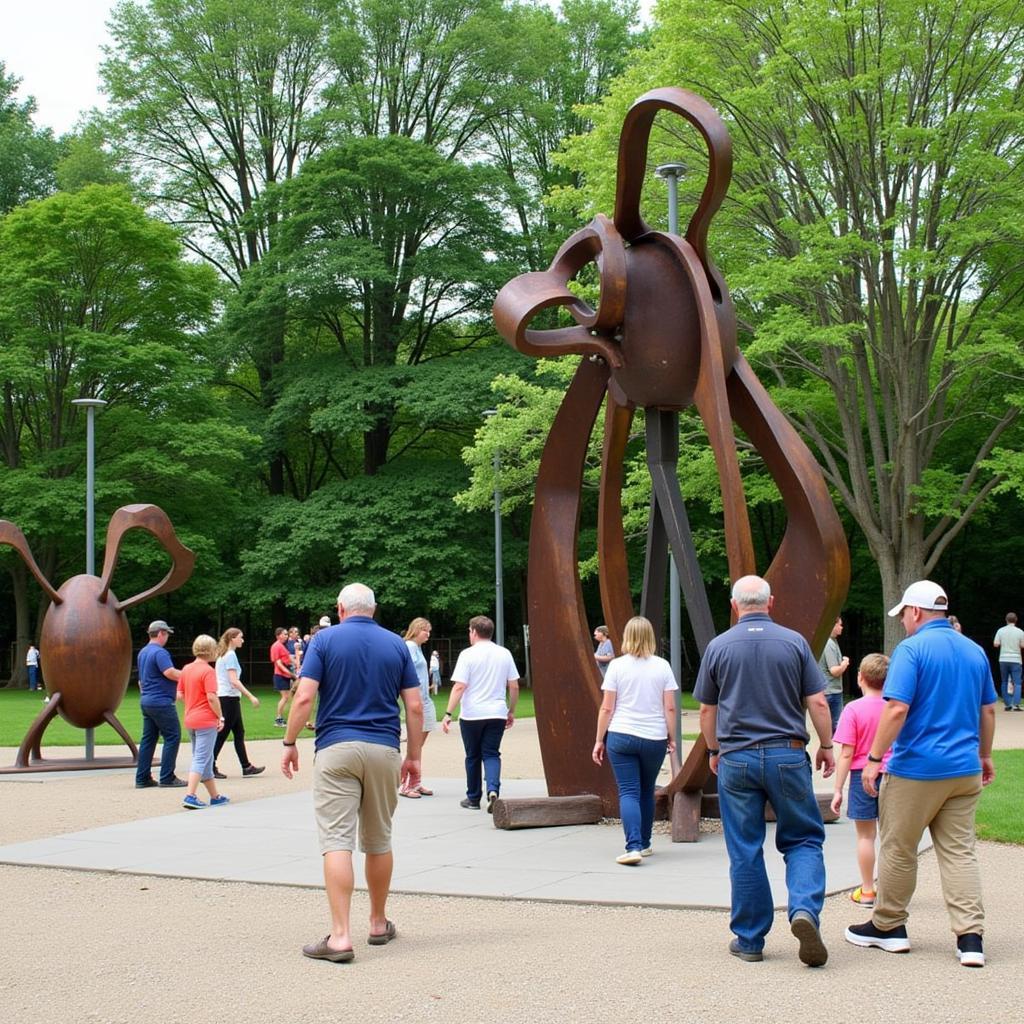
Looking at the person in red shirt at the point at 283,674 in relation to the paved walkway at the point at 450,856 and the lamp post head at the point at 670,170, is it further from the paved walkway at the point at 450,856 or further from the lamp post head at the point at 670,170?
the lamp post head at the point at 670,170

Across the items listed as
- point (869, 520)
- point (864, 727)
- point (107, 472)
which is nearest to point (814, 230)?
point (869, 520)

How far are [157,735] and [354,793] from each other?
8.60 m

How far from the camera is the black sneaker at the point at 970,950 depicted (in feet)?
19.7

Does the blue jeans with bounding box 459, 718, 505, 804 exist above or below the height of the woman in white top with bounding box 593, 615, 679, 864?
below

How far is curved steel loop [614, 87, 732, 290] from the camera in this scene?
10.2 meters

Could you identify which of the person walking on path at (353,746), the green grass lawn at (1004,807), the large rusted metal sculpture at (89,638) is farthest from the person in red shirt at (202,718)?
the green grass lawn at (1004,807)

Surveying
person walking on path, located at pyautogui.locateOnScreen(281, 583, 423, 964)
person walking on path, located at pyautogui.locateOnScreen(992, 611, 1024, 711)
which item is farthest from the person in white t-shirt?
person walking on path, located at pyautogui.locateOnScreen(992, 611, 1024, 711)

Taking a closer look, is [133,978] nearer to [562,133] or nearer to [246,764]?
[246,764]

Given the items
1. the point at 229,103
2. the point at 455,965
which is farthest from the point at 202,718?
the point at 229,103

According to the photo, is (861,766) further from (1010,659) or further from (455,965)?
(1010,659)

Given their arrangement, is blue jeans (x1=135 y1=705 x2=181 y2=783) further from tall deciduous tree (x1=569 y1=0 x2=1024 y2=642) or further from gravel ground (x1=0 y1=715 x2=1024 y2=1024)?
tall deciduous tree (x1=569 y1=0 x2=1024 y2=642)

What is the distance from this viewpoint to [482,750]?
11977mm

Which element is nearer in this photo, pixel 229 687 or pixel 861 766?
pixel 861 766

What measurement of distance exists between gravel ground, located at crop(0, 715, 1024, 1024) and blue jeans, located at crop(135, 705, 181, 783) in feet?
17.5
